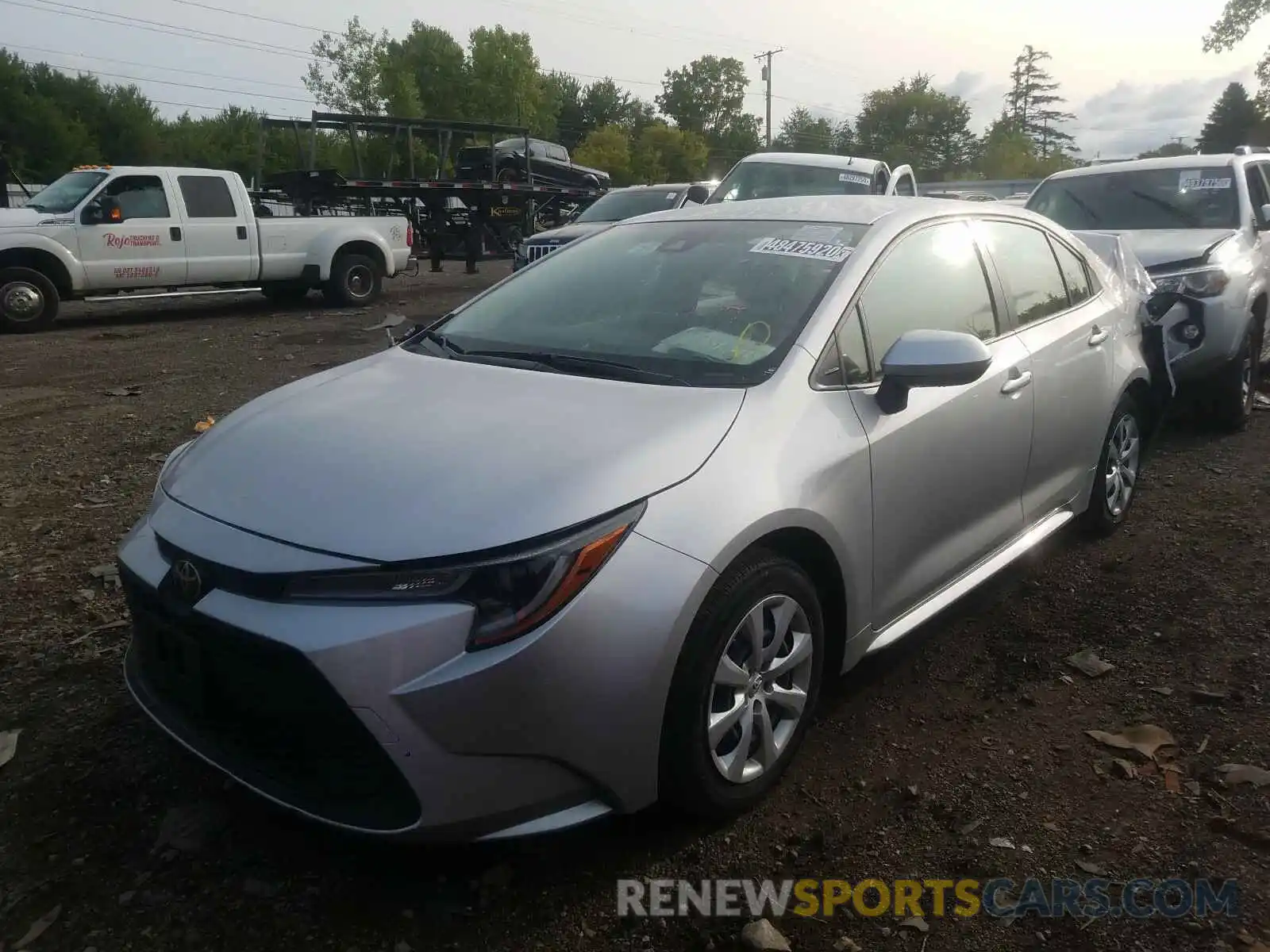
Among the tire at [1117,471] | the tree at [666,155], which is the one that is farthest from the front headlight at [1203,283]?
the tree at [666,155]

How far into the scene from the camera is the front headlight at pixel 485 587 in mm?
2059

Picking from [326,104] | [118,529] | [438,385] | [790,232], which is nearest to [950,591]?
[790,232]

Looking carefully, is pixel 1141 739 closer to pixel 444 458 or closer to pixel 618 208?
pixel 444 458

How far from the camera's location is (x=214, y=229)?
12852 mm

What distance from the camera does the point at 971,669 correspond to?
3.46m

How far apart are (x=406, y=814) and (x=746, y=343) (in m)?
1.60

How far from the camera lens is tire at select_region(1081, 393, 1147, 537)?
4.41 m

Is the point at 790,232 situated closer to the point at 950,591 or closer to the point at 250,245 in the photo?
the point at 950,591

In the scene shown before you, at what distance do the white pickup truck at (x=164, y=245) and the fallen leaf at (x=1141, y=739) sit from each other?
12.3m

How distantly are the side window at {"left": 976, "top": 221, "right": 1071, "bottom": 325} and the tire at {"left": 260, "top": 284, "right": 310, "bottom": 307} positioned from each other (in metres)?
12.0

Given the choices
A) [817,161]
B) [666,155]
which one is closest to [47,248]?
[817,161]

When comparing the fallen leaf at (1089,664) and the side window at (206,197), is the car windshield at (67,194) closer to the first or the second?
the side window at (206,197)

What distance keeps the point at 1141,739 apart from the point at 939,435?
111cm

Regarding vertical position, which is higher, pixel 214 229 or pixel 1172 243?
pixel 214 229
